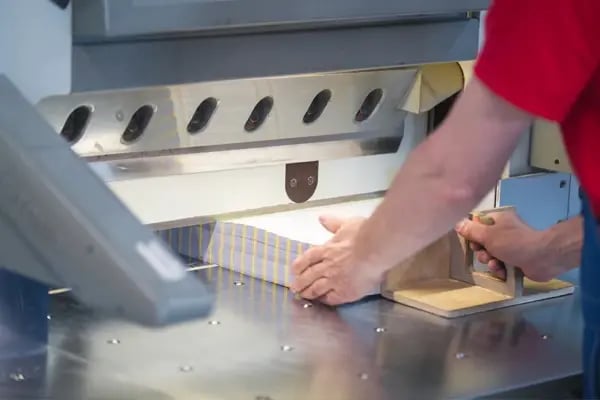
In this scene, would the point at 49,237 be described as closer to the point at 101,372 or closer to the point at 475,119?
the point at 101,372

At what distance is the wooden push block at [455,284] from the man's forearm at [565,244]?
54mm

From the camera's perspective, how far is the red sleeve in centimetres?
118

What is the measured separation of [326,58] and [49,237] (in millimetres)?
549

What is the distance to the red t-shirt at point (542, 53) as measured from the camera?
118cm

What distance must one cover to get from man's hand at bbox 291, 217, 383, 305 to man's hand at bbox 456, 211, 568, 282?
0.56 feet

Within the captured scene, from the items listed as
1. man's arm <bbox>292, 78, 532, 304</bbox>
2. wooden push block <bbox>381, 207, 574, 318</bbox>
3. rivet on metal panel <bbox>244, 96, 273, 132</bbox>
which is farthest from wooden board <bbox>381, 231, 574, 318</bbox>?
rivet on metal panel <bbox>244, 96, 273, 132</bbox>

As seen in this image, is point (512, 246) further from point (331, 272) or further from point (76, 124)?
point (76, 124)

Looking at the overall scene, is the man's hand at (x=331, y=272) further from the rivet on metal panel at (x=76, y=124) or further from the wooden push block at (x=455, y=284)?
the rivet on metal panel at (x=76, y=124)

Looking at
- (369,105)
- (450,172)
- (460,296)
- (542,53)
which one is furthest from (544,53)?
(369,105)

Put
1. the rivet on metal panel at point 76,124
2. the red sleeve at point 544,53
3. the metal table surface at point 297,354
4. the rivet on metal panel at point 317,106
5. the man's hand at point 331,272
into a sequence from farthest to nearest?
1. the rivet on metal panel at point 317,106
2. the man's hand at point 331,272
3. the rivet on metal panel at point 76,124
4. the metal table surface at point 297,354
5. the red sleeve at point 544,53

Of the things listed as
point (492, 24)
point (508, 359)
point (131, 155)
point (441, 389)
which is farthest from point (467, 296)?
point (492, 24)

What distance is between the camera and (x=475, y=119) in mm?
1256

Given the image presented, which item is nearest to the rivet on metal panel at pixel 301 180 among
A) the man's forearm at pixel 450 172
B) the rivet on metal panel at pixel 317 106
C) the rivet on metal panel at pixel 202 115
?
the rivet on metal panel at pixel 317 106

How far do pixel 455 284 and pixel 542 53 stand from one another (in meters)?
0.73
